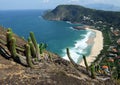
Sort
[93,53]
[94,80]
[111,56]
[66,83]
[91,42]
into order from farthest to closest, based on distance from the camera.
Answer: [91,42] < [93,53] < [111,56] < [94,80] < [66,83]

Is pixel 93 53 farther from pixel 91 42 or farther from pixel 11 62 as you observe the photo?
pixel 11 62

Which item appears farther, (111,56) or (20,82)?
(111,56)

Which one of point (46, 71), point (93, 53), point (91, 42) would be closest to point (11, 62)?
point (46, 71)

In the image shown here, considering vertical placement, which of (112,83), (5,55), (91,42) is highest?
(5,55)

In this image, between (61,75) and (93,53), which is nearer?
(61,75)

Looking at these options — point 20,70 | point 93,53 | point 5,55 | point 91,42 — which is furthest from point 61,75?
point 91,42

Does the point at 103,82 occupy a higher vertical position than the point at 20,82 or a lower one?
lower

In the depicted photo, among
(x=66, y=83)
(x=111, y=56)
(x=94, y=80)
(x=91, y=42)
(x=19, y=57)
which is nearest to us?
(x=66, y=83)

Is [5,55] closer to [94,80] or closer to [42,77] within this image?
[42,77]

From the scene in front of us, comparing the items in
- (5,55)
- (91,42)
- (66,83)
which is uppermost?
(5,55)
